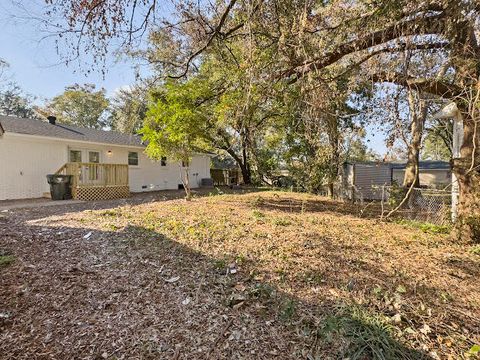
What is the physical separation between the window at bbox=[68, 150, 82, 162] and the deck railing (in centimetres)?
115

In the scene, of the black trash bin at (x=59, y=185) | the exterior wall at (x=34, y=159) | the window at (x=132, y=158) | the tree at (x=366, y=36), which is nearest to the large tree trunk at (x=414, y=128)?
the tree at (x=366, y=36)

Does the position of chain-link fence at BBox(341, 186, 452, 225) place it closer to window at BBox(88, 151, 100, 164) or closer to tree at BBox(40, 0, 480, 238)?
tree at BBox(40, 0, 480, 238)

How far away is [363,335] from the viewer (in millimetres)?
2635

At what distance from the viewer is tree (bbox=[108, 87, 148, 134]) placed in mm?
16109

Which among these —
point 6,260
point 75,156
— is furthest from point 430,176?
point 6,260

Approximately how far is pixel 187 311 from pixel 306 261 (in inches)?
71.3

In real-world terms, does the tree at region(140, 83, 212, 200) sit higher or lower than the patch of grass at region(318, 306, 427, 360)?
higher

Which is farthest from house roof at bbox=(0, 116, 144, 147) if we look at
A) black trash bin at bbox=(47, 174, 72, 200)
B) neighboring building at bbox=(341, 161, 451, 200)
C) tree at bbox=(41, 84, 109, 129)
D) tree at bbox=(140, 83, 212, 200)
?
tree at bbox=(41, 84, 109, 129)

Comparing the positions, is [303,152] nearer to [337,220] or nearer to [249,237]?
[337,220]

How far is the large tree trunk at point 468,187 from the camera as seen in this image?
5.37m

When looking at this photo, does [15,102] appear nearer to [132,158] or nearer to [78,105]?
[78,105]

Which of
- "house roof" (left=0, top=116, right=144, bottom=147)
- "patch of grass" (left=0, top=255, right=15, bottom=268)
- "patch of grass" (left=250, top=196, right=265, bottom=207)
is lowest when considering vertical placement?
"patch of grass" (left=0, top=255, right=15, bottom=268)

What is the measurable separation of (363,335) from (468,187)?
Answer: 4.63 metres

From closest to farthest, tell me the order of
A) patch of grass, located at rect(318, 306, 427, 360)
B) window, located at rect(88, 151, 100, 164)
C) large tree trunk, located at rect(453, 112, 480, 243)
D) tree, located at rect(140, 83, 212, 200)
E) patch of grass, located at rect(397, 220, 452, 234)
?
patch of grass, located at rect(318, 306, 427, 360) < large tree trunk, located at rect(453, 112, 480, 243) < patch of grass, located at rect(397, 220, 452, 234) < tree, located at rect(140, 83, 212, 200) < window, located at rect(88, 151, 100, 164)
